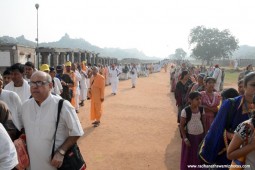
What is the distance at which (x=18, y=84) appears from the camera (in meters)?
4.70

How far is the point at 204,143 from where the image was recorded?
318cm

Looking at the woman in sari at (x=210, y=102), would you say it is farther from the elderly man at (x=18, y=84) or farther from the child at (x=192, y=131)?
the elderly man at (x=18, y=84)

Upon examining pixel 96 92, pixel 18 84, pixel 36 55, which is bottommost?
pixel 96 92

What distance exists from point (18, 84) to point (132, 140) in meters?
3.79

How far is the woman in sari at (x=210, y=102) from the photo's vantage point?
512cm

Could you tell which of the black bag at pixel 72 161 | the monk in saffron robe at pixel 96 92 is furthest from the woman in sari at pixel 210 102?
the monk in saffron robe at pixel 96 92

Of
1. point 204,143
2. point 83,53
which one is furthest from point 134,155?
point 83,53

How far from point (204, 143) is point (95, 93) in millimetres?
6698

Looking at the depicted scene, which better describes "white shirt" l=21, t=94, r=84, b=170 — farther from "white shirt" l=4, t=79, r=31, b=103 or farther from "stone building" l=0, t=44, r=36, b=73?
"stone building" l=0, t=44, r=36, b=73

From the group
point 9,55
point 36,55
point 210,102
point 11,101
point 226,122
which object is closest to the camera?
point 226,122

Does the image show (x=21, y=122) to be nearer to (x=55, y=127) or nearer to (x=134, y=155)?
(x=55, y=127)

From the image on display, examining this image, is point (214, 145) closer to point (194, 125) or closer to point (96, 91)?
point (194, 125)

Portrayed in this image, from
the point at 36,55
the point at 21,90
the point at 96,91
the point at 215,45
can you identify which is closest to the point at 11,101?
the point at 21,90

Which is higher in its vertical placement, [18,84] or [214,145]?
[18,84]
